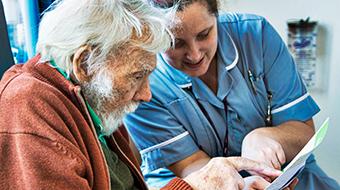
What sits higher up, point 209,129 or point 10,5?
point 10,5

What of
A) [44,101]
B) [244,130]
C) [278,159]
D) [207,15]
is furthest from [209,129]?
[44,101]

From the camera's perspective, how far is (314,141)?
3.29ft

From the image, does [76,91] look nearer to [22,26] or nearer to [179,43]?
[179,43]

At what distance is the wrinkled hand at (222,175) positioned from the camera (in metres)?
1.07

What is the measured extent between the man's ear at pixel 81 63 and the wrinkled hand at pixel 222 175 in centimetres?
39

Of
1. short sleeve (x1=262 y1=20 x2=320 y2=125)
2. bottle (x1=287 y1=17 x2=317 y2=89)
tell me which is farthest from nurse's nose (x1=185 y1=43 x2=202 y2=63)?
bottle (x1=287 y1=17 x2=317 y2=89)

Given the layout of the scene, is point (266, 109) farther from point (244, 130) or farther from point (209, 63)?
point (209, 63)

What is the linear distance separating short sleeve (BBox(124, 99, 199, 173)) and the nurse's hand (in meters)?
0.17

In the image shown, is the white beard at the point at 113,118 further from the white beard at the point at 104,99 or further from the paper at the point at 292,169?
the paper at the point at 292,169

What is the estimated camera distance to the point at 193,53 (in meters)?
1.23

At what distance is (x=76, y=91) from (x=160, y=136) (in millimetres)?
505

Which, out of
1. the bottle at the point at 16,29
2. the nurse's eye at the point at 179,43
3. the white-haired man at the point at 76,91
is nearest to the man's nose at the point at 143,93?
the white-haired man at the point at 76,91

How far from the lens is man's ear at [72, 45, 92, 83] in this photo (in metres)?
0.88

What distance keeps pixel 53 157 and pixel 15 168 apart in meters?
0.07
